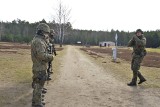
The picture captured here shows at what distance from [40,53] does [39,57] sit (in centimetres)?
13

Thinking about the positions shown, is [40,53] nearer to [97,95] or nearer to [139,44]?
[97,95]

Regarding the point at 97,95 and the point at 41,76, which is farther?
the point at 97,95

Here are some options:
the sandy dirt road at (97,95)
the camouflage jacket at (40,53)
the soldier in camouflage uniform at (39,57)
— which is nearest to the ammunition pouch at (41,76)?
the soldier in camouflage uniform at (39,57)

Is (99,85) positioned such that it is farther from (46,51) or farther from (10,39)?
(10,39)

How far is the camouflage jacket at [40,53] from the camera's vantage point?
853 centimetres

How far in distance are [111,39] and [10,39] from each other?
73.4 metres

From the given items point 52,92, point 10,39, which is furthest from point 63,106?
point 10,39

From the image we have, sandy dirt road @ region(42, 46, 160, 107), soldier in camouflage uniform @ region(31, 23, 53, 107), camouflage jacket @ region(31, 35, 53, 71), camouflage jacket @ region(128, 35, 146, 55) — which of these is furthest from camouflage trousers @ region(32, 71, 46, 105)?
camouflage jacket @ region(128, 35, 146, 55)

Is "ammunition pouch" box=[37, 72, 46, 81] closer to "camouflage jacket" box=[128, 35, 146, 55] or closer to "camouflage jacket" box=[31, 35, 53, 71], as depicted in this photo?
"camouflage jacket" box=[31, 35, 53, 71]

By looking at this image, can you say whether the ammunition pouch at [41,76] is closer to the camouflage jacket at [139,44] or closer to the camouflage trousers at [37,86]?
the camouflage trousers at [37,86]

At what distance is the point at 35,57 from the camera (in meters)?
8.75

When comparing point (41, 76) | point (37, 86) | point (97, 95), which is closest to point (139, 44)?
point (97, 95)

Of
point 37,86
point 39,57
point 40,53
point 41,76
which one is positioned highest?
point 40,53

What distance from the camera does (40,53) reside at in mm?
8516
